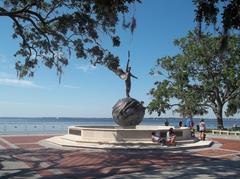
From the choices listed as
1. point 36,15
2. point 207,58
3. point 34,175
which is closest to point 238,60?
point 207,58

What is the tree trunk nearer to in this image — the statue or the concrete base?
the statue

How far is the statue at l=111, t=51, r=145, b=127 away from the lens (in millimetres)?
26047

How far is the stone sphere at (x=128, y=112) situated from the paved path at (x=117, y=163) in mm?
5525

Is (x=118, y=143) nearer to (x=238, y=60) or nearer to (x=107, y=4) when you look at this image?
(x=107, y=4)

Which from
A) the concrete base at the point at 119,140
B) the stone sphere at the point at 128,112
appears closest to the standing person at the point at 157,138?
the concrete base at the point at 119,140

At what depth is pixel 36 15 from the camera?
666 inches

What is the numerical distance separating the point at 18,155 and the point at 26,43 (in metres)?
5.34

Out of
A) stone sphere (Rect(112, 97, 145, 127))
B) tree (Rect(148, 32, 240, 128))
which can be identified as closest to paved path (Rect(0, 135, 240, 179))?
stone sphere (Rect(112, 97, 145, 127))

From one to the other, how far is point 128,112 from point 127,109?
0.67ft

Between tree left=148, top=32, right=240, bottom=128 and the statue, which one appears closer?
the statue

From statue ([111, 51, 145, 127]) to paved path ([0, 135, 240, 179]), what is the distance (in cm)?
554

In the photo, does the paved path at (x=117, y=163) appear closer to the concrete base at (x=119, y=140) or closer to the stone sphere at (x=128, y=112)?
the concrete base at (x=119, y=140)

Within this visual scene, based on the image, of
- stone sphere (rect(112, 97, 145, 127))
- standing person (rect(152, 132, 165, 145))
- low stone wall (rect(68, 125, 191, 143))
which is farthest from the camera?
stone sphere (rect(112, 97, 145, 127))

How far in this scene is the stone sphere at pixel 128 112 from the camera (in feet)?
85.4
